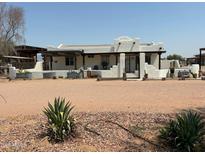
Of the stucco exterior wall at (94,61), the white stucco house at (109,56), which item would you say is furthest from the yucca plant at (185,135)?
the stucco exterior wall at (94,61)

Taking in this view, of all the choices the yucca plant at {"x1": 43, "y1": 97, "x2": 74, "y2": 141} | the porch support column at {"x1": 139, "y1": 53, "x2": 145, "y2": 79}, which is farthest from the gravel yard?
the porch support column at {"x1": 139, "y1": 53, "x2": 145, "y2": 79}

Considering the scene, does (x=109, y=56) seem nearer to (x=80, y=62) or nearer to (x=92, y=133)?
(x=80, y=62)

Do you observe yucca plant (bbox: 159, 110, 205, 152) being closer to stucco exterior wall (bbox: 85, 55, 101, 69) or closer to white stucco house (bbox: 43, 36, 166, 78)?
white stucco house (bbox: 43, 36, 166, 78)

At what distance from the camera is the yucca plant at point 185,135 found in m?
5.92

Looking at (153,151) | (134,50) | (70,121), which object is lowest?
(153,151)

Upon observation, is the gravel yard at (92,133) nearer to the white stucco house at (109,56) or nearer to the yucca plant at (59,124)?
the yucca plant at (59,124)

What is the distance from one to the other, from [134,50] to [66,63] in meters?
9.33

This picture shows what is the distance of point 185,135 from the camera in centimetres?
597

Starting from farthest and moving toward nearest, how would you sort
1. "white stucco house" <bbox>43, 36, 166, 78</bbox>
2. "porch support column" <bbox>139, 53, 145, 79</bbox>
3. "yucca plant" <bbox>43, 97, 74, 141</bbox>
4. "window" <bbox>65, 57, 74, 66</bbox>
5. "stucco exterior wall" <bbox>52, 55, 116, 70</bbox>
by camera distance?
"window" <bbox>65, 57, 74, 66</bbox> → "stucco exterior wall" <bbox>52, 55, 116, 70</bbox> → "white stucco house" <bbox>43, 36, 166, 78</bbox> → "porch support column" <bbox>139, 53, 145, 79</bbox> → "yucca plant" <bbox>43, 97, 74, 141</bbox>

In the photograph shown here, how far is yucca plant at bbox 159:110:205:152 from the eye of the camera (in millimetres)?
5918

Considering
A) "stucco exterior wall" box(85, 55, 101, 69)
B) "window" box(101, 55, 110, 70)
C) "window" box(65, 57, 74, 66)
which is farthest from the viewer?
"window" box(65, 57, 74, 66)

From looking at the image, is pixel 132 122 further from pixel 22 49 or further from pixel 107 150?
pixel 22 49

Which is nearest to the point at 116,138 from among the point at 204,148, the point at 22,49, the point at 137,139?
the point at 137,139

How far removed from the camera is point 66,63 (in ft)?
126
